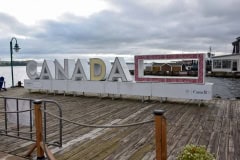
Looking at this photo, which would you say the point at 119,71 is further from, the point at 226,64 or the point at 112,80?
the point at 226,64

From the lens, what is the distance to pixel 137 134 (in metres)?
6.49

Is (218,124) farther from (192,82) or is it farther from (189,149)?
(189,149)

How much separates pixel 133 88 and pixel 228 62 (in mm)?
45383

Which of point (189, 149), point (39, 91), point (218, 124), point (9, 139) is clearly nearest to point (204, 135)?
point (218, 124)

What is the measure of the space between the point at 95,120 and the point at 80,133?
5.09 feet

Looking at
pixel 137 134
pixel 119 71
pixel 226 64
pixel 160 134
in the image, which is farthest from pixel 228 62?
pixel 160 134

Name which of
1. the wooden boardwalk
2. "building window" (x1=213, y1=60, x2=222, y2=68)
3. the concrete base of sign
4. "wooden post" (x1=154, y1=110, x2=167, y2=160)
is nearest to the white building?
"building window" (x1=213, y1=60, x2=222, y2=68)

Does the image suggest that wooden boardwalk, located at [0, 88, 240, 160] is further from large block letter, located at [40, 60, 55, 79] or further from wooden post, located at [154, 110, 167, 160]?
large block letter, located at [40, 60, 55, 79]

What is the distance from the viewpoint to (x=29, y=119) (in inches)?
220

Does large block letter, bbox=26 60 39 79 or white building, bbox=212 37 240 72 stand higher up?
white building, bbox=212 37 240 72

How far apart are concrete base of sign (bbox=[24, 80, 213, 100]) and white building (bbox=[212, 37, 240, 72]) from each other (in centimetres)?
4123

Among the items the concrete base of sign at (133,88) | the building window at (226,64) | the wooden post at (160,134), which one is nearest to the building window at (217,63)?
the building window at (226,64)

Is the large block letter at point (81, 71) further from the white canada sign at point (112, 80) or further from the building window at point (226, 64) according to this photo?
the building window at point (226, 64)

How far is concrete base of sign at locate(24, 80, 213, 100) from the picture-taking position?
408 inches
